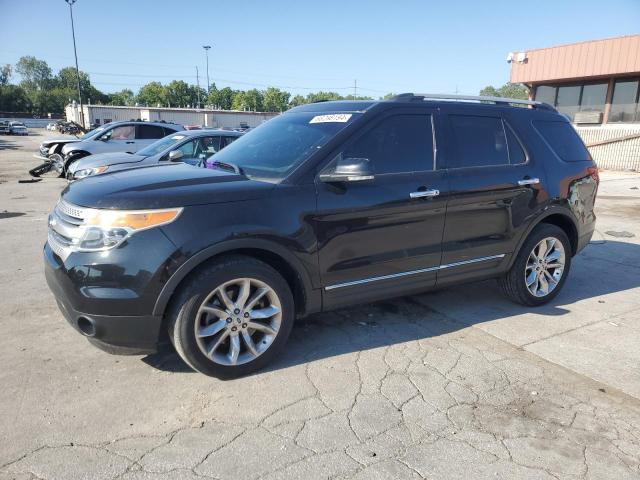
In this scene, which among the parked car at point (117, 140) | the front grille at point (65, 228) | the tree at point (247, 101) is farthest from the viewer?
the tree at point (247, 101)

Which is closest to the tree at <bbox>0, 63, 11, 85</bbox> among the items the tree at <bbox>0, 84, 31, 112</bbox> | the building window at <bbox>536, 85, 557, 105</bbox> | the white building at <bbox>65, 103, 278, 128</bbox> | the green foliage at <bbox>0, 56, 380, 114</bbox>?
the green foliage at <bbox>0, 56, 380, 114</bbox>

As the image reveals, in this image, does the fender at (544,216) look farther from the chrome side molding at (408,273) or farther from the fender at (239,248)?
the fender at (239,248)

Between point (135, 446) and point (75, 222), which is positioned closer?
point (135, 446)

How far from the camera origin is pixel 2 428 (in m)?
2.77

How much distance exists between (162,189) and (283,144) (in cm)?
116

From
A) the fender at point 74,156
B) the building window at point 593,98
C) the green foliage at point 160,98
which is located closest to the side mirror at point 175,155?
the fender at point 74,156

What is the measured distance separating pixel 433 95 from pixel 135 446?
11.5ft

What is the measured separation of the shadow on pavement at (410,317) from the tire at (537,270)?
0.13m

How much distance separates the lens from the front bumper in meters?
2.97

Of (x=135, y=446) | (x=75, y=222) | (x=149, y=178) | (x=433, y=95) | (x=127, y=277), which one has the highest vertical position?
(x=433, y=95)

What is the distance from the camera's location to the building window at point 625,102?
88.1 feet

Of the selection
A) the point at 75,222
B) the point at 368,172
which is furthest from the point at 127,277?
the point at 368,172

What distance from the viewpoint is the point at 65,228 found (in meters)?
3.19

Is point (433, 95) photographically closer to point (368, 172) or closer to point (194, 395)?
point (368, 172)
